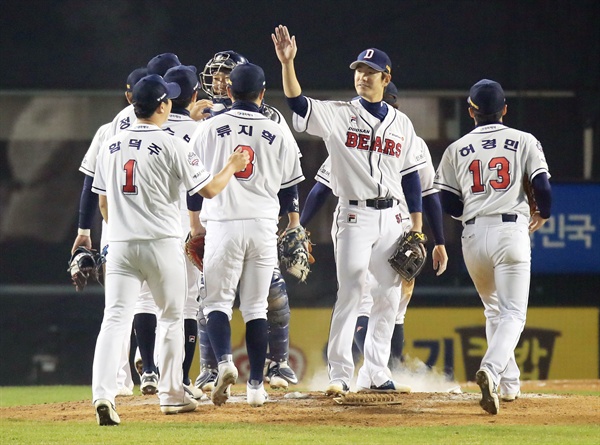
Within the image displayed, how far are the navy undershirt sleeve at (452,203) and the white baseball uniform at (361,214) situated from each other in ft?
→ 0.82

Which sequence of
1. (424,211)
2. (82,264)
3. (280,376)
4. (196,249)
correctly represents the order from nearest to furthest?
(196,249) → (82,264) → (280,376) → (424,211)

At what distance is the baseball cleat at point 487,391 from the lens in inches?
205

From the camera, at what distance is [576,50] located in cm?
1048

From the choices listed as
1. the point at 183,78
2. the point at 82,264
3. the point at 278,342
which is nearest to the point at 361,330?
→ the point at 278,342

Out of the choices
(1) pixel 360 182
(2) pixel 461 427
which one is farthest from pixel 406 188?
(2) pixel 461 427

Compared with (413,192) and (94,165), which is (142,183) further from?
(413,192)

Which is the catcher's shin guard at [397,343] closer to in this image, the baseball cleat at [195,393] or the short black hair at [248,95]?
the baseball cleat at [195,393]

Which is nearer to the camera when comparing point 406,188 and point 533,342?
point 406,188

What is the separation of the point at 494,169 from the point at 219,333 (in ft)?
5.14

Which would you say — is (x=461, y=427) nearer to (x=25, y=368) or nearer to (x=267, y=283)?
(x=267, y=283)

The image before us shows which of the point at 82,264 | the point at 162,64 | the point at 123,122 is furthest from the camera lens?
the point at 162,64

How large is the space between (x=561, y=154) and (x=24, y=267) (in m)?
5.07

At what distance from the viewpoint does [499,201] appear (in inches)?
219

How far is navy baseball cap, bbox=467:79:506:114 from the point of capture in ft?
18.6
